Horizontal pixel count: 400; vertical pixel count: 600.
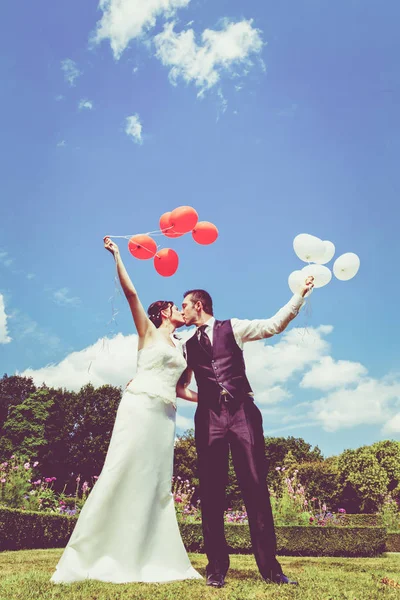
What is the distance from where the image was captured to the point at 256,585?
344cm

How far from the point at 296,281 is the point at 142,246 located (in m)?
1.65

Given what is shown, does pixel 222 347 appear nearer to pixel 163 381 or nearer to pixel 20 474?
pixel 163 381

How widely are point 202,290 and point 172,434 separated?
4.26 ft

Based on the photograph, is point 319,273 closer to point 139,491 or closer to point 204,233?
point 204,233

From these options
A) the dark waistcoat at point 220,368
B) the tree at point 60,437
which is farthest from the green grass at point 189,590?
the tree at point 60,437

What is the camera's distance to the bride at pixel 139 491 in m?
3.69

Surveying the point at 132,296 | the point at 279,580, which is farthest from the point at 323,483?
the point at 132,296

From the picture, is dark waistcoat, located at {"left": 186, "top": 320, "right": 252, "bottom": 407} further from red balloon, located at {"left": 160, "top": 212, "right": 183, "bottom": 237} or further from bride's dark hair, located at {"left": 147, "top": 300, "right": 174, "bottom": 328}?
red balloon, located at {"left": 160, "top": 212, "right": 183, "bottom": 237}

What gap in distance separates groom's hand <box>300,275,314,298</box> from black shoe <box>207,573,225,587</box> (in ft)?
7.36

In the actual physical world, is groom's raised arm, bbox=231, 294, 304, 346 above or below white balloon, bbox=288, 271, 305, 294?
below

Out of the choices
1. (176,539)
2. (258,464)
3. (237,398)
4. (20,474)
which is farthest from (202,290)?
(20,474)

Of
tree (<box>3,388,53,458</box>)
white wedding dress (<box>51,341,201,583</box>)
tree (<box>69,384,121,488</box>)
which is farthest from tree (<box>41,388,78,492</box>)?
white wedding dress (<box>51,341,201,583</box>)

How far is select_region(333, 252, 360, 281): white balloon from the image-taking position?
4910 mm

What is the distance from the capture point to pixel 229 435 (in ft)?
12.4
